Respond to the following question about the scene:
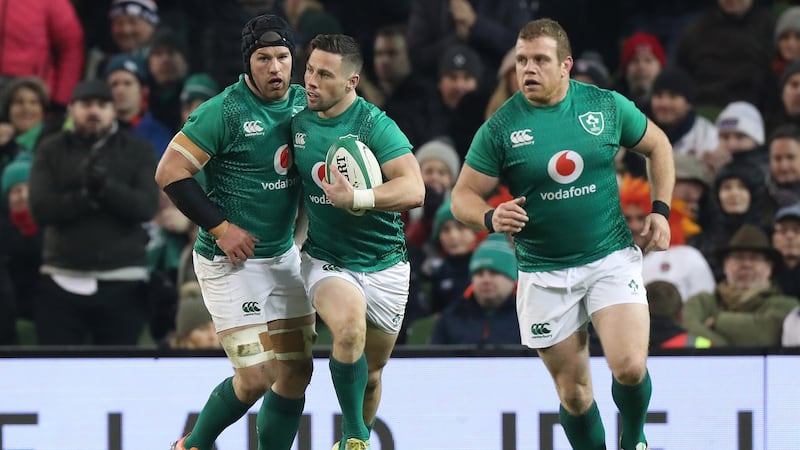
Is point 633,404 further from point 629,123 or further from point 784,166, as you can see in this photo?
point 784,166

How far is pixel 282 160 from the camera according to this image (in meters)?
7.92

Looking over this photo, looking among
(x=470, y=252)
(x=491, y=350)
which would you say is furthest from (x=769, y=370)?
(x=470, y=252)

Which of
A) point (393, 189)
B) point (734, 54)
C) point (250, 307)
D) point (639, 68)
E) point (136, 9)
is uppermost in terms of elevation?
point (136, 9)

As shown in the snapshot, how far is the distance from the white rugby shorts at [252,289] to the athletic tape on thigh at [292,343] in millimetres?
74

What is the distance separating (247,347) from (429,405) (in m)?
1.61

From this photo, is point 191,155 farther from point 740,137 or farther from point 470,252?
point 740,137

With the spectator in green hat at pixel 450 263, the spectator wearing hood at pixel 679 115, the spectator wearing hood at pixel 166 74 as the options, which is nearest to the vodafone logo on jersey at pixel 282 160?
the spectator in green hat at pixel 450 263

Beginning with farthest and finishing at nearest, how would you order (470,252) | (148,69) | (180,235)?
(148,69), (180,235), (470,252)

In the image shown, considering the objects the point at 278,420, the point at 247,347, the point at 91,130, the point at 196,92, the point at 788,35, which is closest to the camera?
the point at 247,347

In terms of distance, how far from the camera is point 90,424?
9.19 meters

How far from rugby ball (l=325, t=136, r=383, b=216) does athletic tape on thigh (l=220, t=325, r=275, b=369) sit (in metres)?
0.80

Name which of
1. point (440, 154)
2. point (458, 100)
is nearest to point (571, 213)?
point (440, 154)

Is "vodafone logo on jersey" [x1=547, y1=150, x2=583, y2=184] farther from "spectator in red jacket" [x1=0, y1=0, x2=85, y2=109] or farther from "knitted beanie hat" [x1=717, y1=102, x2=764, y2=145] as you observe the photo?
"spectator in red jacket" [x1=0, y1=0, x2=85, y2=109]

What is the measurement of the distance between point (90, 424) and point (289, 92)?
2375mm
